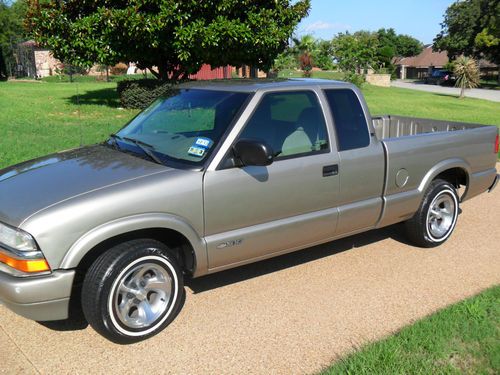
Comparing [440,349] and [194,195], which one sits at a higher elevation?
[194,195]

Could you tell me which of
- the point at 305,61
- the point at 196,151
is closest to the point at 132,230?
the point at 196,151

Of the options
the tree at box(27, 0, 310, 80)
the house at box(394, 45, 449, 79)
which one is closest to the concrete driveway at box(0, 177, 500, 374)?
the tree at box(27, 0, 310, 80)

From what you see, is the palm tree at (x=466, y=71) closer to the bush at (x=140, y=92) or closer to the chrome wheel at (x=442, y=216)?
the bush at (x=140, y=92)

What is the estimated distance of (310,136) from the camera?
4.43 meters

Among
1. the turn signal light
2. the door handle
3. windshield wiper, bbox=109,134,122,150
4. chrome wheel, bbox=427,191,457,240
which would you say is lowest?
chrome wheel, bbox=427,191,457,240

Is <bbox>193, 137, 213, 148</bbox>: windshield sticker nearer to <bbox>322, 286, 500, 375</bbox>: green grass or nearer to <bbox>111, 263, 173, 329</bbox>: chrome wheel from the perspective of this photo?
<bbox>111, 263, 173, 329</bbox>: chrome wheel

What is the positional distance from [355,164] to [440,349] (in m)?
1.79

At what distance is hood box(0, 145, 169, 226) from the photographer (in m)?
Result: 3.32

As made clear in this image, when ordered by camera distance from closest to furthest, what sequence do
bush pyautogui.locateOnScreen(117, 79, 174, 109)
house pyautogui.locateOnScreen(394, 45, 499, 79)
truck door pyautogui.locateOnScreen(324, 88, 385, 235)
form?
truck door pyautogui.locateOnScreen(324, 88, 385, 235) < bush pyautogui.locateOnScreen(117, 79, 174, 109) < house pyautogui.locateOnScreen(394, 45, 499, 79)

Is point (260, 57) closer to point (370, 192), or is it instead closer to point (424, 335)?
point (370, 192)

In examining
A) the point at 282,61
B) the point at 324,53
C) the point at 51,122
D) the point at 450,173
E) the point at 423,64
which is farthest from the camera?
the point at 423,64

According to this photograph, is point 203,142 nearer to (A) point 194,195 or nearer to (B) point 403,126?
(A) point 194,195

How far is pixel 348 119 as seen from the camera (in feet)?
15.5

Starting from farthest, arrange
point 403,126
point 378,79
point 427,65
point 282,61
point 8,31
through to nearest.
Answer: point 427,65 < point 8,31 < point 378,79 < point 282,61 < point 403,126
